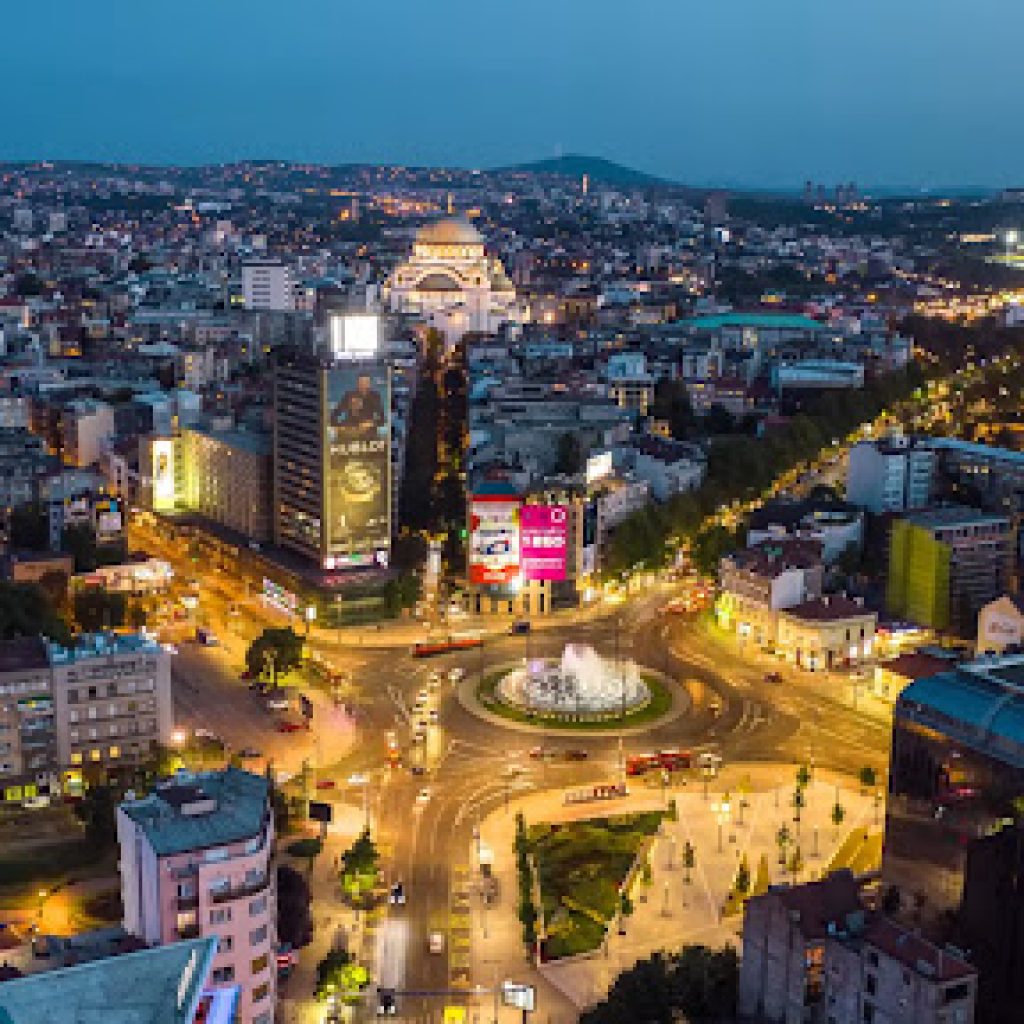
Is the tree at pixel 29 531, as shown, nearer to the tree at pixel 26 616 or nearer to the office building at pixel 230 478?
the office building at pixel 230 478

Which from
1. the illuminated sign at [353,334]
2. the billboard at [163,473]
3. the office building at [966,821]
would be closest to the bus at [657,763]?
the office building at [966,821]

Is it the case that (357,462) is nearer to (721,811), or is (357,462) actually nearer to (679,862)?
(721,811)

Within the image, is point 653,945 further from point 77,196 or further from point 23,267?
point 77,196

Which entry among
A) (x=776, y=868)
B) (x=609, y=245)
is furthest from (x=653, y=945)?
(x=609, y=245)

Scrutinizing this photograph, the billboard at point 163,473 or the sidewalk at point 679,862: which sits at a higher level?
the billboard at point 163,473

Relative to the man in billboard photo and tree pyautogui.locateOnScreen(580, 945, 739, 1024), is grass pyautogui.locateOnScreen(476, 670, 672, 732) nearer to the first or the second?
the man in billboard photo

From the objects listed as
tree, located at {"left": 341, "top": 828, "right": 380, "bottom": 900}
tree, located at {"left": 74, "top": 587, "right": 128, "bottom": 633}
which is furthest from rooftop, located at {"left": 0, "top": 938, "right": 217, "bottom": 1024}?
tree, located at {"left": 74, "top": 587, "right": 128, "bottom": 633}

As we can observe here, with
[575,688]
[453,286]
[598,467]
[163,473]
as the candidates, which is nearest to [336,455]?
[598,467]
